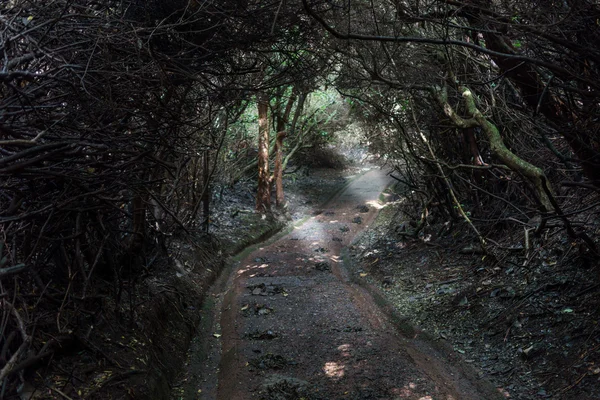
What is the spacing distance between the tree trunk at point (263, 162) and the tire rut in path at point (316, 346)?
5.49 m

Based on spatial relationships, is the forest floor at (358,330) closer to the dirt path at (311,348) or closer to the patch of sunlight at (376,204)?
the dirt path at (311,348)

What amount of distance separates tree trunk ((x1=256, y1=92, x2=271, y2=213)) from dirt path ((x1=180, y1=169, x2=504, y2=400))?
5.86 m

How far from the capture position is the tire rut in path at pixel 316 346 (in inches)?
269

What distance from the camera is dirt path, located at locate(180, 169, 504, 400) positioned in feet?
22.5

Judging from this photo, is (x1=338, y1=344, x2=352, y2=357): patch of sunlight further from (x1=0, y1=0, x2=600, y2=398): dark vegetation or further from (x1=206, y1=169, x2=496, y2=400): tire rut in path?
(x1=0, y1=0, x2=600, y2=398): dark vegetation

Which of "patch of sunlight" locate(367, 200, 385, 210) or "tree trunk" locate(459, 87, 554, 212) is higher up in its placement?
"tree trunk" locate(459, 87, 554, 212)

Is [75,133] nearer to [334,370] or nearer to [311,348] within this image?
[334,370]

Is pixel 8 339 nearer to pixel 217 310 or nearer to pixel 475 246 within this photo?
pixel 217 310

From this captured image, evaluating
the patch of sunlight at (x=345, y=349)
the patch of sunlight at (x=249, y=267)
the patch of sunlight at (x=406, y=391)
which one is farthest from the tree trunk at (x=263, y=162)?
the patch of sunlight at (x=406, y=391)

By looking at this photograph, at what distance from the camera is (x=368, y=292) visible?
1150cm

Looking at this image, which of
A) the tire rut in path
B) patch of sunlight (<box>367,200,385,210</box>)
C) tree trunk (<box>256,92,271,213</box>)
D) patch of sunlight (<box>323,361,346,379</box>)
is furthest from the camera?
patch of sunlight (<box>367,200,385,210</box>)

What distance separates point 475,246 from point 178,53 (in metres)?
7.44

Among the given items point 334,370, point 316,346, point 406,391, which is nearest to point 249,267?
point 316,346

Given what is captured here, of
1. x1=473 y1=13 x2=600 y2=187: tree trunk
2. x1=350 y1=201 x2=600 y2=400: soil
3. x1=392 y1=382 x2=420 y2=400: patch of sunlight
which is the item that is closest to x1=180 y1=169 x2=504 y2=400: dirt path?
x1=392 y1=382 x2=420 y2=400: patch of sunlight
